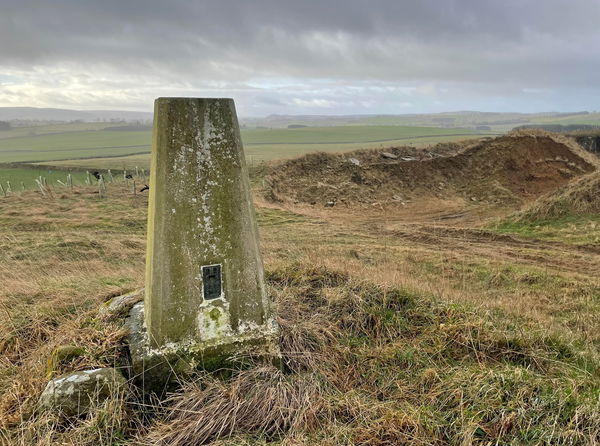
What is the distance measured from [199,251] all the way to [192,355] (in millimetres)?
864

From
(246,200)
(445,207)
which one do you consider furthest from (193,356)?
(445,207)

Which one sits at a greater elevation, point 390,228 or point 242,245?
point 242,245

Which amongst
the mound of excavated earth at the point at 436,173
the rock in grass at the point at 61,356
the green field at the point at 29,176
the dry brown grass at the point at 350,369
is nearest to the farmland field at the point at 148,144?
the green field at the point at 29,176

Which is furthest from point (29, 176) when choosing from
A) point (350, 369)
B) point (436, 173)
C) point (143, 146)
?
point (143, 146)

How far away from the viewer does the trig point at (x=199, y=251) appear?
3.24 m

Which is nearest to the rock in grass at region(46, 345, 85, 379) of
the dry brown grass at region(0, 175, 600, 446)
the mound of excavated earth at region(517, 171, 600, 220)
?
the dry brown grass at region(0, 175, 600, 446)

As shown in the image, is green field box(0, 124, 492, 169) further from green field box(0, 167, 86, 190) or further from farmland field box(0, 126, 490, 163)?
green field box(0, 167, 86, 190)

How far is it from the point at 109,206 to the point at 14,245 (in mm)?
6380

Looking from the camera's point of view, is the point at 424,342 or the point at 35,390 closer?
the point at 35,390

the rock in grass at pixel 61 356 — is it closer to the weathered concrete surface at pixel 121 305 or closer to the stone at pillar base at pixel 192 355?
the stone at pillar base at pixel 192 355

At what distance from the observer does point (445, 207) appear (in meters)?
19.2

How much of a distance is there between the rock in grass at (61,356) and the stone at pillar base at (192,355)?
42 cm

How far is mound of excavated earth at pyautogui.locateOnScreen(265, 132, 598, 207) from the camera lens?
806 inches

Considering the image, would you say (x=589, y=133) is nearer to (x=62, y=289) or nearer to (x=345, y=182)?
(x=345, y=182)
